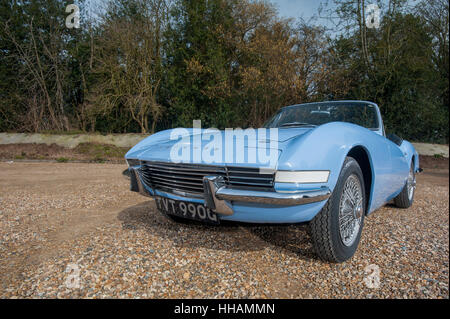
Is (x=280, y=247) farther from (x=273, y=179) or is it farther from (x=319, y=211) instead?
(x=273, y=179)

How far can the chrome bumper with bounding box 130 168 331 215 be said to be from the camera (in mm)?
1641

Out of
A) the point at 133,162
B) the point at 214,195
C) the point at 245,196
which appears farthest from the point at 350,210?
the point at 133,162

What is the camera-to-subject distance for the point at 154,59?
39.3 feet

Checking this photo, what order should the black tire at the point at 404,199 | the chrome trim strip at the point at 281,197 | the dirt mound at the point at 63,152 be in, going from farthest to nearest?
the dirt mound at the point at 63,152, the black tire at the point at 404,199, the chrome trim strip at the point at 281,197

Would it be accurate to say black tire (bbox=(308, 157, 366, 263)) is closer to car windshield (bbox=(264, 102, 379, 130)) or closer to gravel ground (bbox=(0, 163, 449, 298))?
gravel ground (bbox=(0, 163, 449, 298))

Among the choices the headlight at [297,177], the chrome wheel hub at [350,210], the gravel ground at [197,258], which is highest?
the headlight at [297,177]

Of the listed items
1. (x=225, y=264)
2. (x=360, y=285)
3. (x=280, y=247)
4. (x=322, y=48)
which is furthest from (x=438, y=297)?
(x=322, y=48)

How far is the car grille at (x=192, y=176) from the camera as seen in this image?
174cm

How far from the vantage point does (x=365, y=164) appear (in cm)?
223

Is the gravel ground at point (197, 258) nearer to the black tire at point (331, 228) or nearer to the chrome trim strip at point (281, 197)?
the black tire at point (331, 228)

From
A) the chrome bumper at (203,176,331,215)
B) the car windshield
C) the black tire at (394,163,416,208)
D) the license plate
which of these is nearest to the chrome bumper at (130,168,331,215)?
the chrome bumper at (203,176,331,215)

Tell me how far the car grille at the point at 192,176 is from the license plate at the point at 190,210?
0.09 m

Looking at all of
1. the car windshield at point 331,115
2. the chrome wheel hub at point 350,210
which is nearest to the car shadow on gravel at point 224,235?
the chrome wheel hub at point 350,210

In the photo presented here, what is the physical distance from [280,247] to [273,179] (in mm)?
861
